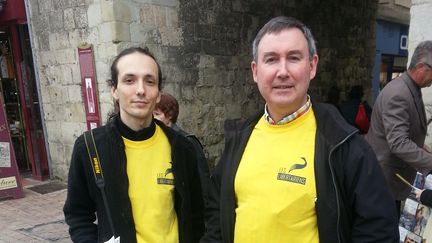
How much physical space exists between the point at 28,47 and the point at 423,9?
5.89m

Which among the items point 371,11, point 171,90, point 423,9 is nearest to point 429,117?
point 423,9

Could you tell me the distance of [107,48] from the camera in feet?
16.8

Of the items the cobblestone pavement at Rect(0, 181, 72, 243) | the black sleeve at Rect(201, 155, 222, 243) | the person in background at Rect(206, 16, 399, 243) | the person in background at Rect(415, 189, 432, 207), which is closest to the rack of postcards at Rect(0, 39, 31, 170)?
the cobblestone pavement at Rect(0, 181, 72, 243)

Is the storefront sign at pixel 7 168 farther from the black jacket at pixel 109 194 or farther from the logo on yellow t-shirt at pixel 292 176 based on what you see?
the logo on yellow t-shirt at pixel 292 176

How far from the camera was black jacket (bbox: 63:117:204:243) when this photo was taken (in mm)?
1739

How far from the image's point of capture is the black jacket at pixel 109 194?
1739 mm

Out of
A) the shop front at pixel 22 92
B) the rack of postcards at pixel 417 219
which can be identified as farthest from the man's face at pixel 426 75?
the shop front at pixel 22 92

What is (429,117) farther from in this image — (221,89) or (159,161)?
(221,89)

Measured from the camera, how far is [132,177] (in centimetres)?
181

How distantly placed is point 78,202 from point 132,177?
0.93ft

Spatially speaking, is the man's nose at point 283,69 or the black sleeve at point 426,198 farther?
the black sleeve at point 426,198

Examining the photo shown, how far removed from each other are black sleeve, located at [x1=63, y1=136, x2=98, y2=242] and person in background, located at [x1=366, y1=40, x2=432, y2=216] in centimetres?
198

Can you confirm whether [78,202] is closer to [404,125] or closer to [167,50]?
[404,125]

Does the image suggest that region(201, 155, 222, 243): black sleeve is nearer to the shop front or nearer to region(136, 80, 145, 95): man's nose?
region(136, 80, 145, 95): man's nose
